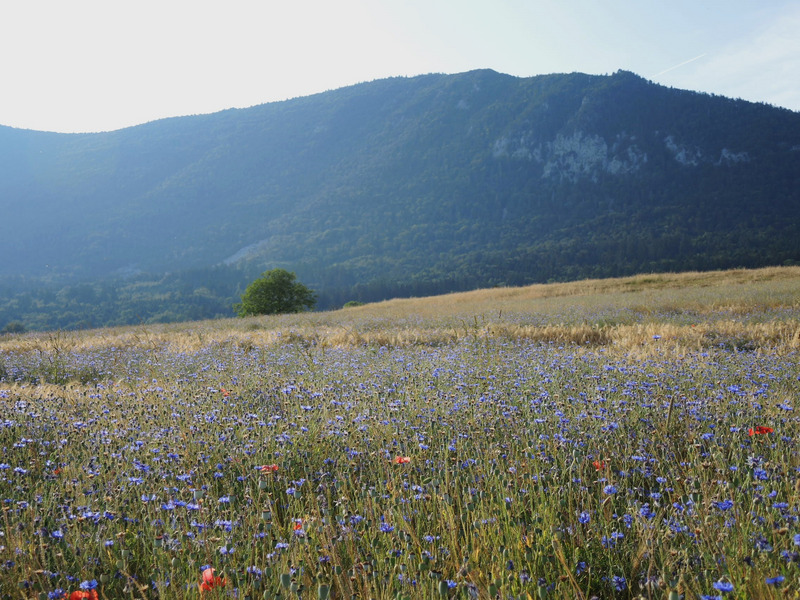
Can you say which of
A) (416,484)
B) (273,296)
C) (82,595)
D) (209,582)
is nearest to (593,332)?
(416,484)

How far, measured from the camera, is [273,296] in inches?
1788

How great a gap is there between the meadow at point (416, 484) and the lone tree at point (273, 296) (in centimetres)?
3953

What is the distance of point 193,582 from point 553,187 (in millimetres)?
206488

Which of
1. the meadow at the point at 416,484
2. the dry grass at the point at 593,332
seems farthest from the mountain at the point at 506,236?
the meadow at the point at 416,484

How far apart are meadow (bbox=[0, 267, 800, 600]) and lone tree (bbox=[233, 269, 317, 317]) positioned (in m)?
39.5

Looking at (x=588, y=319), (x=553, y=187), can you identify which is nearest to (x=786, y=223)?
(x=553, y=187)

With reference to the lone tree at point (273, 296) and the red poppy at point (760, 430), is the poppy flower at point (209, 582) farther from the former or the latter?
the lone tree at point (273, 296)

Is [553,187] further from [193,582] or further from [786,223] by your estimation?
[193,582]

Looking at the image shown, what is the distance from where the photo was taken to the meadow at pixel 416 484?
1.92 meters

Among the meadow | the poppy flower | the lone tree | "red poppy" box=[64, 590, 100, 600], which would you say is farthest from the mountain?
"red poppy" box=[64, 590, 100, 600]

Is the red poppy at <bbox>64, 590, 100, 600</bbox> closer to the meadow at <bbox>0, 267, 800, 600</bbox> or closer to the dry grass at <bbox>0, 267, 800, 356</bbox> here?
the meadow at <bbox>0, 267, 800, 600</bbox>

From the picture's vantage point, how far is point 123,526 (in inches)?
99.7

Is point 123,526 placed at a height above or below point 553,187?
below

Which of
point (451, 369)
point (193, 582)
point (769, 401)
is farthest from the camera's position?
point (451, 369)
